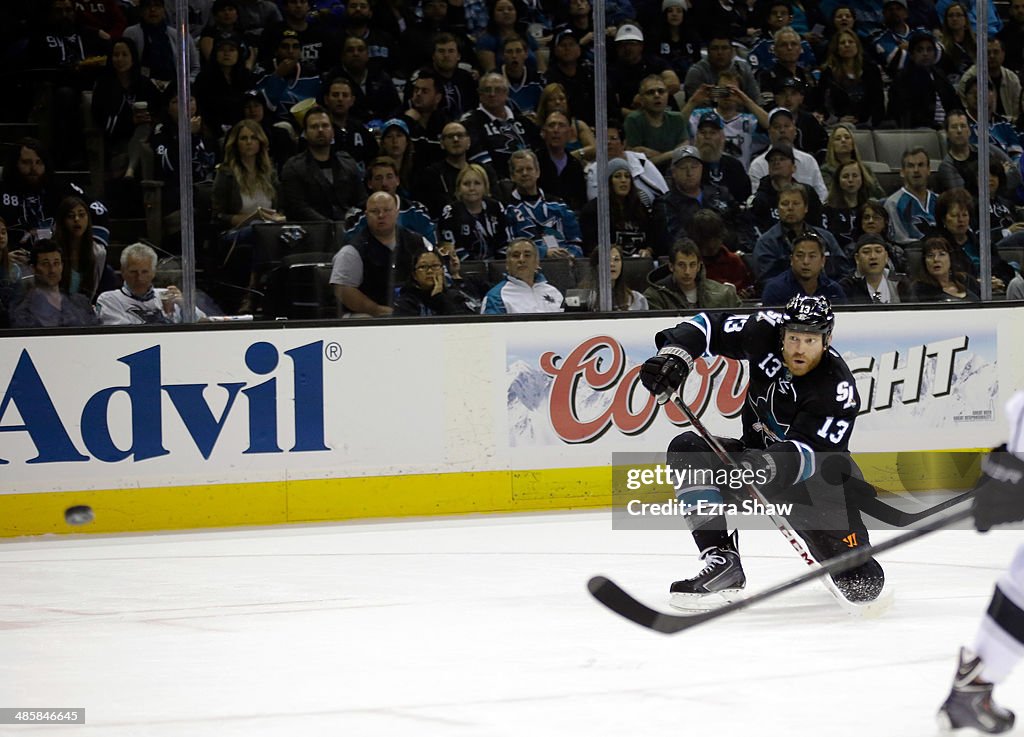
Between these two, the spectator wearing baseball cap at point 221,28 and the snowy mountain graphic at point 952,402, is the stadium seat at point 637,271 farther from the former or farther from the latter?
the spectator wearing baseball cap at point 221,28

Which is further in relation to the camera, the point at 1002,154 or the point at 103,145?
the point at 1002,154

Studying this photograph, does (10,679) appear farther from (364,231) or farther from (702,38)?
(702,38)

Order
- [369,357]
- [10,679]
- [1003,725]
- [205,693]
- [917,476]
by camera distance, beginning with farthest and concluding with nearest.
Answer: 1. [917,476]
2. [369,357]
3. [10,679]
4. [205,693]
5. [1003,725]

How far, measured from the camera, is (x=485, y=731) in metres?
3.17

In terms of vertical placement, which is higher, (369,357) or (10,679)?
(369,357)

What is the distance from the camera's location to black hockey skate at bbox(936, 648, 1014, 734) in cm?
302

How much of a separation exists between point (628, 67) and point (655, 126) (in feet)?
1.03

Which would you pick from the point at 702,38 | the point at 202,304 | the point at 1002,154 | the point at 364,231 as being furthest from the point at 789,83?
the point at 202,304

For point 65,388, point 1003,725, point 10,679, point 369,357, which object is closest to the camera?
point 1003,725

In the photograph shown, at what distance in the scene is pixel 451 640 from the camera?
4.23 m

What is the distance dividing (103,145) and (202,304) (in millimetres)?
778

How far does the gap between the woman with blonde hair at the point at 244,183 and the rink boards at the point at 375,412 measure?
517 millimetres

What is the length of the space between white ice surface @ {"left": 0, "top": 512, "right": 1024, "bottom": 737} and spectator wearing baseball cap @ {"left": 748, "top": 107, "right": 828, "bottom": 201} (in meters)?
2.10

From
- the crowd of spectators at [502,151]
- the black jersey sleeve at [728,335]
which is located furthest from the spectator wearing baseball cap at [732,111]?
the black jersey sleeve at [728,335]
